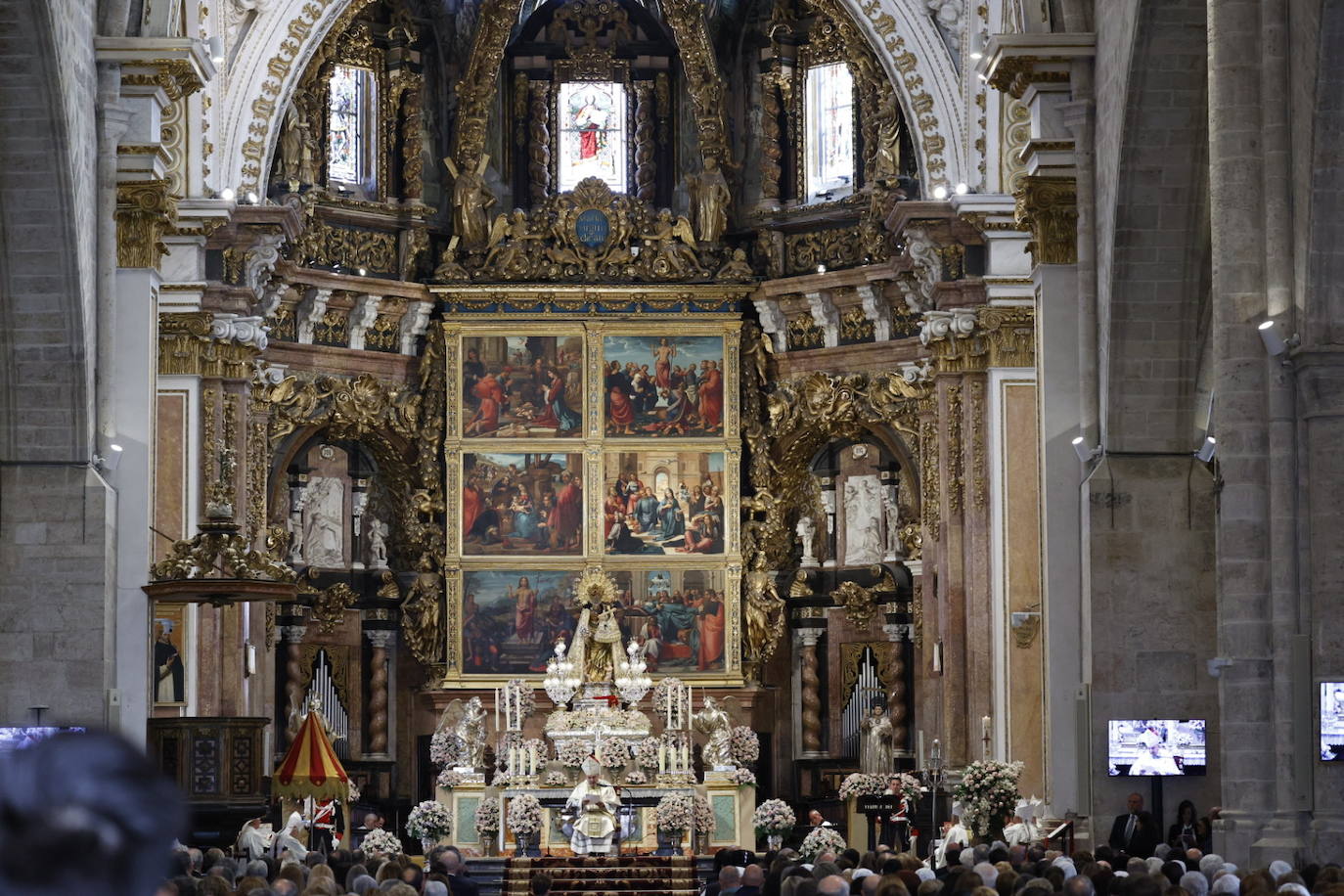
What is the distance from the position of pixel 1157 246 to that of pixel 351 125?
17.1 meters

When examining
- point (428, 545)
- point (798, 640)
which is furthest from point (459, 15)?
point (798, 640)

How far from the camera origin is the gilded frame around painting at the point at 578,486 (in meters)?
32.0

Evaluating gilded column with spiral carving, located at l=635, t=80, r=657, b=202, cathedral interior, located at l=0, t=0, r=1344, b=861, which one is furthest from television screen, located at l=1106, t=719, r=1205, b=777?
gilded column with spiral carving, located at l=635, t=80, r=657, b=202

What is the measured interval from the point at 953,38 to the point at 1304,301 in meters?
15.1

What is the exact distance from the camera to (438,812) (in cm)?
2684

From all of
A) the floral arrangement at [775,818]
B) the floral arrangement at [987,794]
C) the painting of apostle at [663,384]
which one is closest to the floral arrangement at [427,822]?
the floral arrangement at [775,818]

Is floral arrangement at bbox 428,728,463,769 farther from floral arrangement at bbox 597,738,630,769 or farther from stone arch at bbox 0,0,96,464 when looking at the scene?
stone arch at bbox 0,0,96,464

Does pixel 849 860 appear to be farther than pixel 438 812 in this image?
No

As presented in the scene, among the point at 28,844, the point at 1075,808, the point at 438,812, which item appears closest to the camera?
the point at 28,844

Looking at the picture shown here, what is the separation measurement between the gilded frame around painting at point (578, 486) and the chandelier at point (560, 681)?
1.70 metres

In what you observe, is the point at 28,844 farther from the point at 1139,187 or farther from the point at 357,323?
the point at 357,323

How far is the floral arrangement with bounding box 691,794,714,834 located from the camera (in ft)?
90.0

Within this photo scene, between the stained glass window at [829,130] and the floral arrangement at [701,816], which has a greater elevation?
the stained glass window at [829,130]

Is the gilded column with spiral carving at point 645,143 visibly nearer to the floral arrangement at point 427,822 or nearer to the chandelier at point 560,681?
the chandelier at point 560,681
